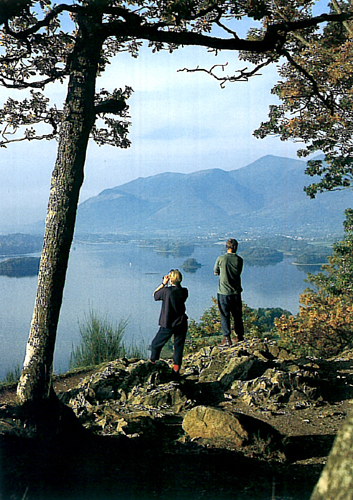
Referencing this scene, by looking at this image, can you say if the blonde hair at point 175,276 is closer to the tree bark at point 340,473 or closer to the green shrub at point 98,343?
the green shrub at point 98,343

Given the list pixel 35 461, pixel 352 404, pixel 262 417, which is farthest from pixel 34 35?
pixel 352 404

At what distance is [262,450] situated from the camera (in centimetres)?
630

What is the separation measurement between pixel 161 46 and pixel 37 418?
652 centimetres

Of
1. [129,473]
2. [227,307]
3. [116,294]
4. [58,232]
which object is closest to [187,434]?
[129,473]

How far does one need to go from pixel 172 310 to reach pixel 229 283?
6.86ft

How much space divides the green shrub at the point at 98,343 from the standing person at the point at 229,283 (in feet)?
10.8

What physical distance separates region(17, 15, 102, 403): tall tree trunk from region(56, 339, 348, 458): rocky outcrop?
1.07 metres

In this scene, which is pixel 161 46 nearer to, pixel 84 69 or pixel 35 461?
pixel 84 69

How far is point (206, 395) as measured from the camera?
875cm

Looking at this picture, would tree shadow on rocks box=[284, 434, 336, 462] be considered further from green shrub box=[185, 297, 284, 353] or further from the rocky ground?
green shrub box=[185, 297, 284, 353]

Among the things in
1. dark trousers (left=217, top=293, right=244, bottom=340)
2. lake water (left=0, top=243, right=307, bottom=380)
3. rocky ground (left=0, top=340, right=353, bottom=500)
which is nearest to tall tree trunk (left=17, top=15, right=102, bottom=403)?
rocky ground (left=0, top=340, right=353, bottom=500)

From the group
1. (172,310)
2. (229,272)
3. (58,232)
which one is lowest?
(172,310)

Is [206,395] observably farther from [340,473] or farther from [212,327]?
[340,473]

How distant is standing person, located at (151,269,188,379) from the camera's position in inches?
346
